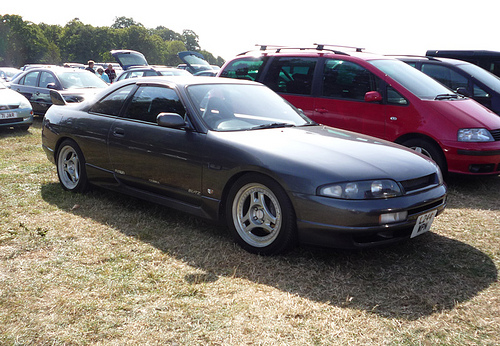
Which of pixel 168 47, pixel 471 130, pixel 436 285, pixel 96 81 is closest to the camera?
pixel 436 285

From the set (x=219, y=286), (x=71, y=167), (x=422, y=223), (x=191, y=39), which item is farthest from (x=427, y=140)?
(x=191, y=39)

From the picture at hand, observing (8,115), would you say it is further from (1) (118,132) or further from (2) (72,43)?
(2) (72,43)

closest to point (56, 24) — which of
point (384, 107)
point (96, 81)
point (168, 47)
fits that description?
point (168, 47)

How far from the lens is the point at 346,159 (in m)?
3.84

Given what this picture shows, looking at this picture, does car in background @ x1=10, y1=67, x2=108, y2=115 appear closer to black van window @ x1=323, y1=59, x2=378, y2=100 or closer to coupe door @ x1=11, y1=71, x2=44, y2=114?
coupe door @ x1=11, y1=71, x2=44, y2=114

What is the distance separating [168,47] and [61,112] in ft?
467

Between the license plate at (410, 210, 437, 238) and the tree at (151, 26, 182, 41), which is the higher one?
the license plate at (410, 210, 437, 238)

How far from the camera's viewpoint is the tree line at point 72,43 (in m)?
95.7

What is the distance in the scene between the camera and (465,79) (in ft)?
27.6

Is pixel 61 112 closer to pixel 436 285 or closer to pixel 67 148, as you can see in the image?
pixel 67 148

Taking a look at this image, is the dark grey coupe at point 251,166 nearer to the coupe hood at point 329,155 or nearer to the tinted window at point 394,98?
the coupe hood at point 329,155

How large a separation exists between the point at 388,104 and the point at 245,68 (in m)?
2.47

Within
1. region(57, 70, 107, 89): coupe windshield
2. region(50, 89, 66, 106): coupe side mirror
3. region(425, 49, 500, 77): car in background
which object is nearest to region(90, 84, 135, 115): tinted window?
region(50, 89, 66, 106): coupe side mirror

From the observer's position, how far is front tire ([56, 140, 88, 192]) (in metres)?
5.68
